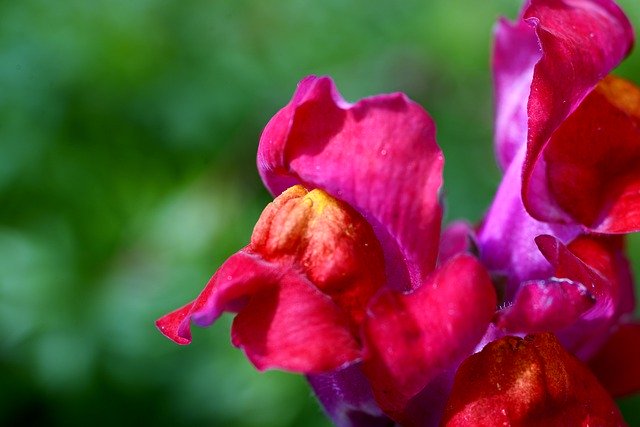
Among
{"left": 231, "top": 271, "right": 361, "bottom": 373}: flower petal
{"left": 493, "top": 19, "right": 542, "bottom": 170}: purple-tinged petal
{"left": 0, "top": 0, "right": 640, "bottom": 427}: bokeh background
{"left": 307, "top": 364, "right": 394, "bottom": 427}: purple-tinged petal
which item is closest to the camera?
{"left": 231, "top": 271, "right": 361, "bottom": 373}: flower petal

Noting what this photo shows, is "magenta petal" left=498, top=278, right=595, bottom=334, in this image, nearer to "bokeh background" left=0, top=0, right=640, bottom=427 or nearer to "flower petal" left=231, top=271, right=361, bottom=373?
"flower petal" left=231, top=271, right=361, bottom=373

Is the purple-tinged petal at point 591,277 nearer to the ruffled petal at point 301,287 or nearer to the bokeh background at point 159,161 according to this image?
the ruffled petal at point 301,287

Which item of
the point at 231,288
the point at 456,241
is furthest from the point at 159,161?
the point at 231,288

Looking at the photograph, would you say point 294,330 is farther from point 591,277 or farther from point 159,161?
point 159,161

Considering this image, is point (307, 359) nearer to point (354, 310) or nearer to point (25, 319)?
point (354, 310)

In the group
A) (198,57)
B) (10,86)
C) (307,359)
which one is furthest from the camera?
(198,57)

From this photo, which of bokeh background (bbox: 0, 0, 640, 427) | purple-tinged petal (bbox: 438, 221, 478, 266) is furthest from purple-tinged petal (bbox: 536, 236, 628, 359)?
bokeh background (bbox: 0, 0, 640, 427)

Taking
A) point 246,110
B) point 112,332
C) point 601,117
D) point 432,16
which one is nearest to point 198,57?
point 246,110

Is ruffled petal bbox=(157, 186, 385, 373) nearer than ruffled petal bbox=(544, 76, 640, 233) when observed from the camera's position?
Yes
